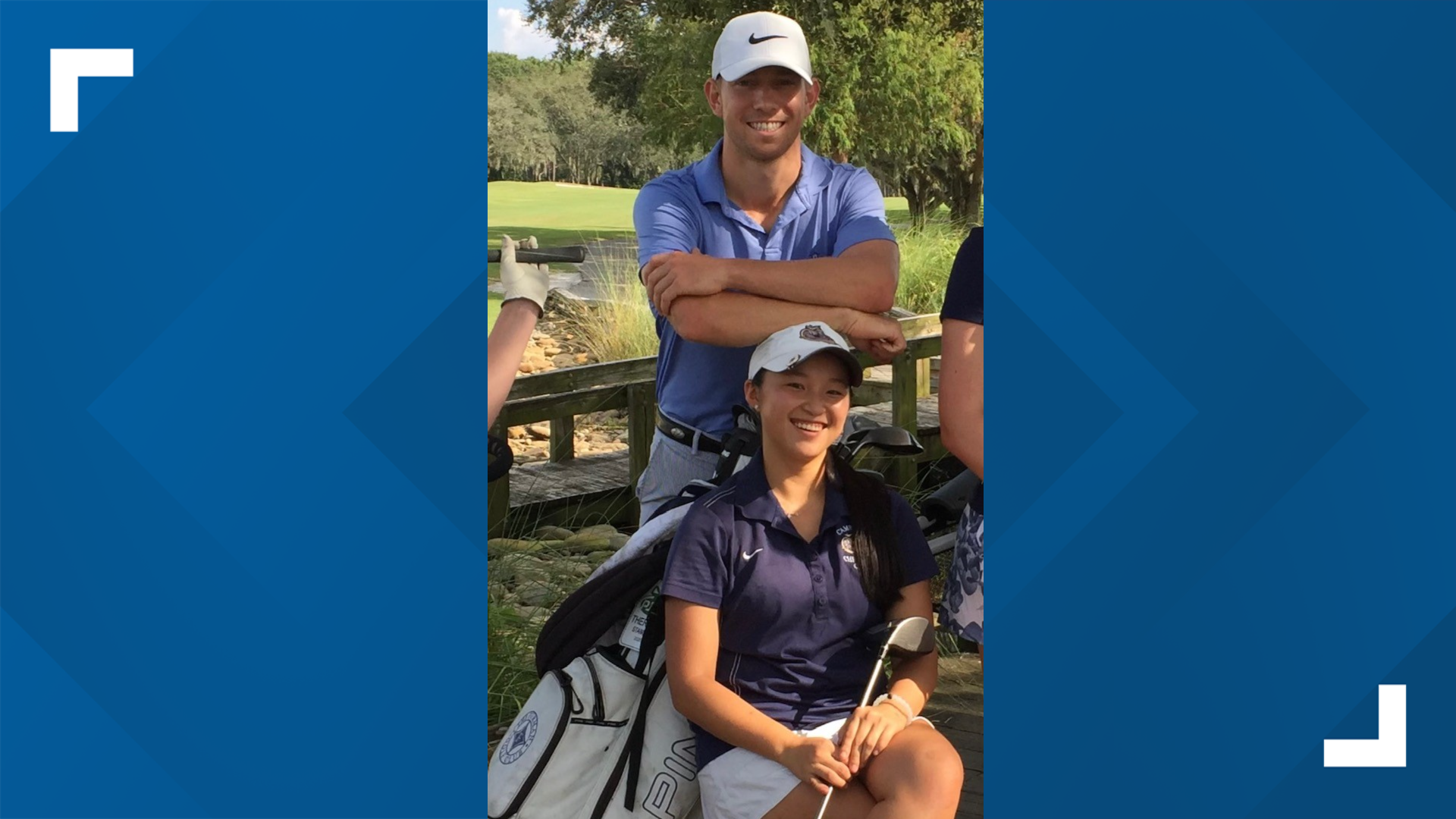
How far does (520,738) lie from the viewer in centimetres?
270

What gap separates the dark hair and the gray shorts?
1.12 ft

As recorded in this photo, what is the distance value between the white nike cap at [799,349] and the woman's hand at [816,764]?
60 cm

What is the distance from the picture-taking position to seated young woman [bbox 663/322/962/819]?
2562 millimetres

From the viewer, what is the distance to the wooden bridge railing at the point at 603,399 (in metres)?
6.60

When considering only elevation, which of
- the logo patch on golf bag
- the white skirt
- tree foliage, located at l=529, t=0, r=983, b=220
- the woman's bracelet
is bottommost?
the white skirt

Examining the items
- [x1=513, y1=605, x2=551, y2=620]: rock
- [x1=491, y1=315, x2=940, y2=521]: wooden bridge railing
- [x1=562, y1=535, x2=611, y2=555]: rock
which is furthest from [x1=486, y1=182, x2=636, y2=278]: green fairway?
[x1=513, y1=605, x2=551, y2=620]: rock

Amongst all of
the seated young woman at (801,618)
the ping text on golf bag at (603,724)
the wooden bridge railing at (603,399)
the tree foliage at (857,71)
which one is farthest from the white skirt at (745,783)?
the tree foliage at (857,71)

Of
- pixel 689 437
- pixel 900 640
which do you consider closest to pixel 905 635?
pixel 900 640

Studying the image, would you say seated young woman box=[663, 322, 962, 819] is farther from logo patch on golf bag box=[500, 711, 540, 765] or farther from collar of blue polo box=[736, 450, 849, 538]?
logo patch on golf bag box=[500, 711, 540, 765]
